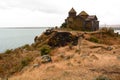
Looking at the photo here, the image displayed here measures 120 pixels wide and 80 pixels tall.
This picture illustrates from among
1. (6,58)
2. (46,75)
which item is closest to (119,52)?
(46,75)

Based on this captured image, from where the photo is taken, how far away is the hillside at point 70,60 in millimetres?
28641

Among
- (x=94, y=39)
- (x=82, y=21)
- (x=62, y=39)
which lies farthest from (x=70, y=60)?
(x=82, y=21)

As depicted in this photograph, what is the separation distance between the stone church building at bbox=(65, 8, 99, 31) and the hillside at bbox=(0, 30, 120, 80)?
13.9 ft

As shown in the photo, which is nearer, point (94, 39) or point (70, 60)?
point (70, 60)

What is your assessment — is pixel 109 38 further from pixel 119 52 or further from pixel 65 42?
pixel 119 52

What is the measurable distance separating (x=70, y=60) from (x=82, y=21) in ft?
89.7

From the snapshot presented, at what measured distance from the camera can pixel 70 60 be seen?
125 feet

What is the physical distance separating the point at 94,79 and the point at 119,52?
18632mm

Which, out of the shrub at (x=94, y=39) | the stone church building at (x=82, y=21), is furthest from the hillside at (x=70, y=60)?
the stone church building at (x=82, y=21)

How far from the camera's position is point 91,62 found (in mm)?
34375

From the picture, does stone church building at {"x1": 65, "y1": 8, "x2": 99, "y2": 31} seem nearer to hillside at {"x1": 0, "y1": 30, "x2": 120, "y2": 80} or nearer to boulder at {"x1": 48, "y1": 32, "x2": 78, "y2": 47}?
hillside at {"x1": 0, "y1": 30, "x2": 120, "y2": 80}

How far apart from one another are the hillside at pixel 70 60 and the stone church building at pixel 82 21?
4224mm

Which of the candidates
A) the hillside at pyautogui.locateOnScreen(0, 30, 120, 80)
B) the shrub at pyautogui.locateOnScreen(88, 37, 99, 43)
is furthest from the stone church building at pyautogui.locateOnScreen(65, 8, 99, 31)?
the shrub at pyautogui.locateOnScreen(88, 37, 99, 43)

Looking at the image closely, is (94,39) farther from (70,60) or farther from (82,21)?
(70,60)
